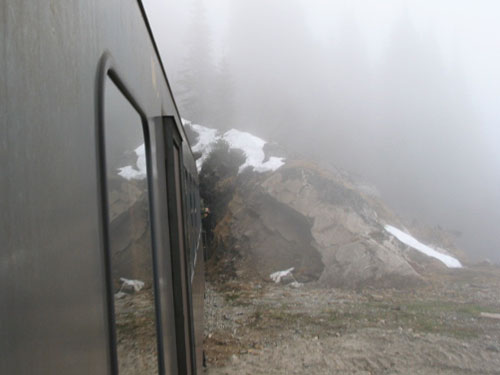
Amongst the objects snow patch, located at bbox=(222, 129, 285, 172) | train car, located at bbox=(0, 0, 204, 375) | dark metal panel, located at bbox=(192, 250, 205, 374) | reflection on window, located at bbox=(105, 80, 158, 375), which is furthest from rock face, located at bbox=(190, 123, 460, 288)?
train car, located at bbox=(0, 0, 204, 375)

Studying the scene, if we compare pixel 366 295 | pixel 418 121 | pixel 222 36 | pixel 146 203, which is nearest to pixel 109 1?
pixel 146 203

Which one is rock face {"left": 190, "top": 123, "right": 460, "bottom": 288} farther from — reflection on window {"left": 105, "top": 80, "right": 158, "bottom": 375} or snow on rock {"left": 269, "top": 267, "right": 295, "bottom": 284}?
reflection on window {"left": 105, "top": 80, "right": 158, "bottom": 375}

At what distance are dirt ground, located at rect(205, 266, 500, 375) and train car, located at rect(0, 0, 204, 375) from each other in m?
4.96

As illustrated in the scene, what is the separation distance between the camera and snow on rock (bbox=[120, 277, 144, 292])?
96 cm

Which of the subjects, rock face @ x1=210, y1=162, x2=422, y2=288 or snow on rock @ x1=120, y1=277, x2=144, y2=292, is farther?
rock face @ x1=210, y1=162, x2=422, y2=288

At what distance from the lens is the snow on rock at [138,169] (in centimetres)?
106

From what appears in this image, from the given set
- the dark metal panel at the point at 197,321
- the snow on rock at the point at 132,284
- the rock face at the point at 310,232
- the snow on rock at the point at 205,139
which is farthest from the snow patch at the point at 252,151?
the snow on rock at the point at 132,284

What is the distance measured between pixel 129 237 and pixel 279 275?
10.8 m

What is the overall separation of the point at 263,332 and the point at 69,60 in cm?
708

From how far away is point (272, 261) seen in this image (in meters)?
12.3

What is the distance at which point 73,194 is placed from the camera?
630 mm

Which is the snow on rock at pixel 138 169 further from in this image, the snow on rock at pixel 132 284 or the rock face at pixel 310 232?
the rock face at pixel 310 232

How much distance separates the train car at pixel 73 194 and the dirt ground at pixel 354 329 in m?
4.96

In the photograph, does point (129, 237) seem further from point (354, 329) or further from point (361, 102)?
point (361, 102)
